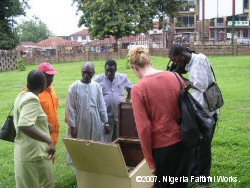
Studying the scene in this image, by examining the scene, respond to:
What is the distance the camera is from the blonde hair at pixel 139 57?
3.30 meters

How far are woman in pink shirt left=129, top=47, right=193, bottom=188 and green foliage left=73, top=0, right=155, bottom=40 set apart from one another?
2922 cm

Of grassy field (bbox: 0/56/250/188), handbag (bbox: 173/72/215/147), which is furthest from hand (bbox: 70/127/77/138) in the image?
handbag (bbox: 173/72/215/147)

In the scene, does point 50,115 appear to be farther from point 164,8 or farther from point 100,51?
point 164,8

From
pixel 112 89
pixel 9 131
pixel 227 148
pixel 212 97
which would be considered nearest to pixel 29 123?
pixel 9 131

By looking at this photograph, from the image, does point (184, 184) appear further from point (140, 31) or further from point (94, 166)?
point (140, 31)

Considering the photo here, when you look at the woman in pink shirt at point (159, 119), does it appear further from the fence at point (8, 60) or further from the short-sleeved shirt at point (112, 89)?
the fence at point (8, 60)

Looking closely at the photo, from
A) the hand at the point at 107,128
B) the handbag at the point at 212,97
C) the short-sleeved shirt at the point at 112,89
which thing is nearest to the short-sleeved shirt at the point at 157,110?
the handbag at the point at 212,97

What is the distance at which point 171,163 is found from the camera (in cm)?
329

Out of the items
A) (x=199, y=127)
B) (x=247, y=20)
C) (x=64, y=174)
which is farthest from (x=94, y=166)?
(x=247, y=20)

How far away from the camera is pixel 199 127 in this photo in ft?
10.8

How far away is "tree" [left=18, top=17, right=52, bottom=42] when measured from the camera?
8788 centimetres

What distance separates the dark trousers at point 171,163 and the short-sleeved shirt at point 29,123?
112 cm

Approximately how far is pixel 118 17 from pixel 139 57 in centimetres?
2957

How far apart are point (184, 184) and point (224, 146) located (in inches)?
147
